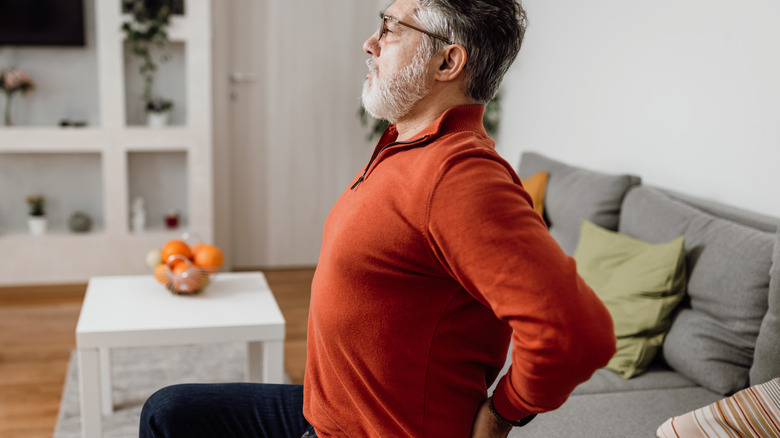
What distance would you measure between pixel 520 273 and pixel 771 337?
97cm

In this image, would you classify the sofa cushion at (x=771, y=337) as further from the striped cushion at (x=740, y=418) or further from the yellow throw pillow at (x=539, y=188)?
the yellow throw pillow at (x=539, y=188)

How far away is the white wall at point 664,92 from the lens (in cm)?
194

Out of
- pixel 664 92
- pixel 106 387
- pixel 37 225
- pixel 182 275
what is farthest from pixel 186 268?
pixel 37 225

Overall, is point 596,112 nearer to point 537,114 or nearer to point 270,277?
point 537,114

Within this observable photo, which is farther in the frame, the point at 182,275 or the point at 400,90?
the point at 182,275

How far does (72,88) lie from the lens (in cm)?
388

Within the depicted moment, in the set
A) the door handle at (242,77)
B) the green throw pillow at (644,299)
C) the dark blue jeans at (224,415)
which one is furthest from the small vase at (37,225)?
the green throw pillow at (644,299)

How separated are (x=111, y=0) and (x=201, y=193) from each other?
3.54 feet

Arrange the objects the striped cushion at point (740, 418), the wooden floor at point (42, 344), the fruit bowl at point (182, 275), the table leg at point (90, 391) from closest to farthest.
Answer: the striped cushion at point (740, 418) → the table leg at point (90, 391) → the fruit bowl at point (182, 275) → the wooden floor at point (42, 344)

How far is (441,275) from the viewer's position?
94 cm

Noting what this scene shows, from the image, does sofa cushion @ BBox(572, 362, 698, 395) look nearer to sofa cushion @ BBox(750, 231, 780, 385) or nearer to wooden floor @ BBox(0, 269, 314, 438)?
sofa cushion @ BBox(750, 231, 780, 385)

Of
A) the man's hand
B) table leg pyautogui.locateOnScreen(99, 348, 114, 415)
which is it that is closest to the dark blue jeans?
the man's hand

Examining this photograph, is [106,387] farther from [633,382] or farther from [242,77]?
[242,77]

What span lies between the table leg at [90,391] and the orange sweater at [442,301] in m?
1.01
